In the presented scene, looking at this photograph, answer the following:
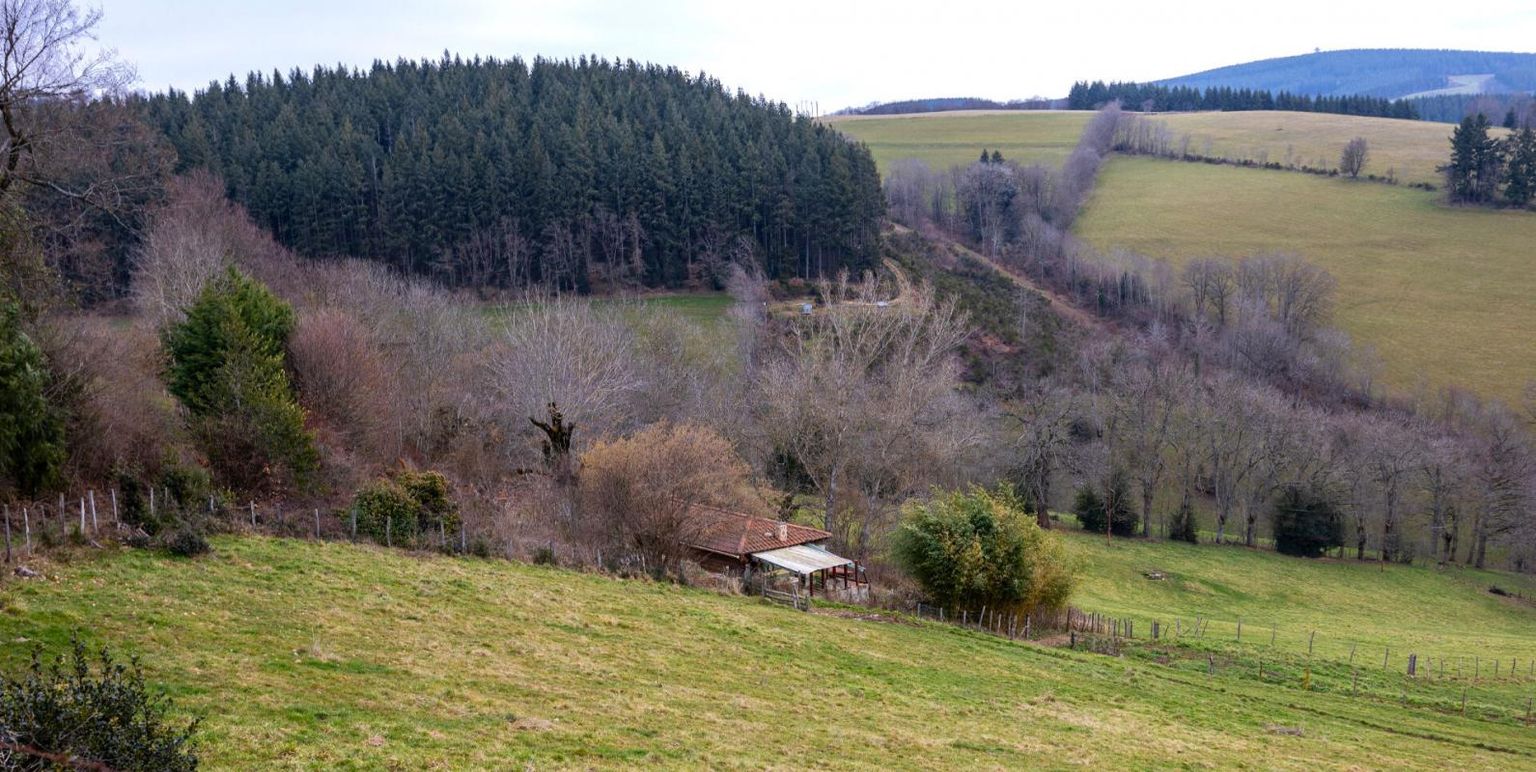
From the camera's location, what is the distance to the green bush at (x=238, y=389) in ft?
92.1

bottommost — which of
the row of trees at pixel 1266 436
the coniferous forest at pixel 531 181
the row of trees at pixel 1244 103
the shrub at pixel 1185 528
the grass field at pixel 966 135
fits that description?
the shrub at pixel 1185 528

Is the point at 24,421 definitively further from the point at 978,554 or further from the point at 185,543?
the point at 978,554

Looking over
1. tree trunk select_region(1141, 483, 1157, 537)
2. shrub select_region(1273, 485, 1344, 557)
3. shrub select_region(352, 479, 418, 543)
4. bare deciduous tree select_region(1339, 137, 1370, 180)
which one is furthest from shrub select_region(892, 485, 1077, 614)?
bare deciduous tree select_region(1339, 137, 1370, 180)

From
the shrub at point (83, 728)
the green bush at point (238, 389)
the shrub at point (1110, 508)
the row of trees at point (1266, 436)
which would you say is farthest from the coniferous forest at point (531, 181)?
the shrub at point (83, 728)

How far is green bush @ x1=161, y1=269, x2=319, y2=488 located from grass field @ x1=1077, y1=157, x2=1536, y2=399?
248 ft

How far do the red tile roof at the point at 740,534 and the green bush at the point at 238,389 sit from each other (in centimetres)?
1206

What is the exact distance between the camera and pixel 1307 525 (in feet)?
191

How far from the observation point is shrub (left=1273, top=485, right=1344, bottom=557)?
58219 millimetres

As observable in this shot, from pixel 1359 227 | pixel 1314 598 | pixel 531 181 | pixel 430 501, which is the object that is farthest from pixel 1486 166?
pixel 430 501

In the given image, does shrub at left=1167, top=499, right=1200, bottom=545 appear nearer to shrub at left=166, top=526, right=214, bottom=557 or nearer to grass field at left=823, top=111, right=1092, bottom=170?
shrub at left=166, top=526, right=214, bottom=557

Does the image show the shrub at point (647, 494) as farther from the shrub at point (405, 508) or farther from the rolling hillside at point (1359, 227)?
the rolling hillside at point (1359, 227)

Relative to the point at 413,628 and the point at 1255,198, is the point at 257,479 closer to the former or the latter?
the point at 413,628

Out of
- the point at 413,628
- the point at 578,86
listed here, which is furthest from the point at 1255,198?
the point at 413,628

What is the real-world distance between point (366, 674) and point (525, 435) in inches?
1135
